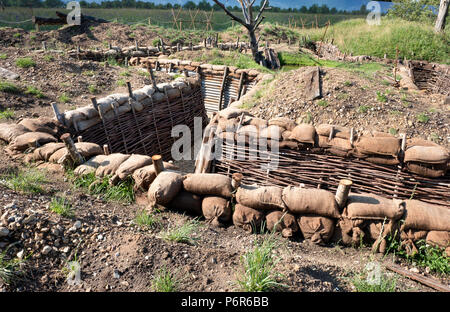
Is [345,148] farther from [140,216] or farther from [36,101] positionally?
[36,101]

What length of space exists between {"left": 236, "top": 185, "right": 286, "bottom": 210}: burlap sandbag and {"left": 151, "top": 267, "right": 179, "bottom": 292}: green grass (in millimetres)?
1193

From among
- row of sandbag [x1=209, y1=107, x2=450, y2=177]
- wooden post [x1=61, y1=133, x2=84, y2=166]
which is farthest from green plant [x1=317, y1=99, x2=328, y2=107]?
wooden post [x1=61, y1=133, x2=84, y2=166]

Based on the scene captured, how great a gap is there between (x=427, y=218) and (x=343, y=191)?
2.80 ft

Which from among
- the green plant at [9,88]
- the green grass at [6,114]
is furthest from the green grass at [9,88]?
the green grass at [6,114]

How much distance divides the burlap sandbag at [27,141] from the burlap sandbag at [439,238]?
496cm

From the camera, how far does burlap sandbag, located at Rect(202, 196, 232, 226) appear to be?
10.7 ft

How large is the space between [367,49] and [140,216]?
15130 mm

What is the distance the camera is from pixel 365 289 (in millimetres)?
2193

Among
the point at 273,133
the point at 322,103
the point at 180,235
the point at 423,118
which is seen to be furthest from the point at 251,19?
the point at 180,235

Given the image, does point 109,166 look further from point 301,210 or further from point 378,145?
point 378,145

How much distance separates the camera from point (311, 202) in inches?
119

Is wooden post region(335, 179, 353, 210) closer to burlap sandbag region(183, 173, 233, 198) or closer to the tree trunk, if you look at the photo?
burlap sandbag region(183, 173, 233, 198)
